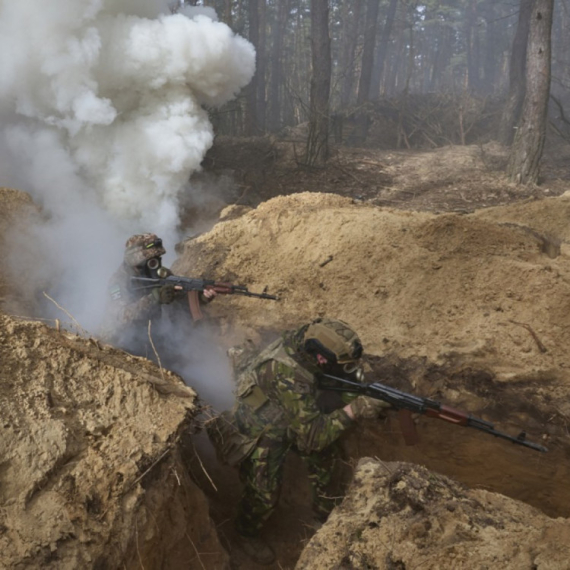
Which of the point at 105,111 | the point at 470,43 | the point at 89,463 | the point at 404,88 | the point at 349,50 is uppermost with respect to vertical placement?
the point at 470,43

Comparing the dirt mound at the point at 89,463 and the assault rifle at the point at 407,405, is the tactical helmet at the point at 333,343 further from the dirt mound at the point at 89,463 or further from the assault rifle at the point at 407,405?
the dirt mound at the point at 89,463

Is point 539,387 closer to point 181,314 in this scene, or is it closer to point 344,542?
point 344,542

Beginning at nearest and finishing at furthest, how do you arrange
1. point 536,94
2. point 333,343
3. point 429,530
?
point 429,530
point 333,343
point 536,94

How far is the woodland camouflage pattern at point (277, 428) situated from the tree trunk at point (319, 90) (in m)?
9.32

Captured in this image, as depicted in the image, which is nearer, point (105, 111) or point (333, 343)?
point (333, 343)

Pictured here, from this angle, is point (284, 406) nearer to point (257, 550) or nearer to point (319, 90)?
point (257, 550)

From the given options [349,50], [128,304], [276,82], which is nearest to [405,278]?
[128,304]

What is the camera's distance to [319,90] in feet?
42.8

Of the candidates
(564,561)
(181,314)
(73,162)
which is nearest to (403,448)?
(564,561)

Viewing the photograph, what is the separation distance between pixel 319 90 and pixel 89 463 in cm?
1215

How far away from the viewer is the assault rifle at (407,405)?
351 centimetres

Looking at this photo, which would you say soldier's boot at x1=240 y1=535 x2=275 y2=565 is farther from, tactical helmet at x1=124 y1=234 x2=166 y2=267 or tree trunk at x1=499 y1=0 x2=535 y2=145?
tree trunk at x1=499 y1=0 x2=535 y2=145

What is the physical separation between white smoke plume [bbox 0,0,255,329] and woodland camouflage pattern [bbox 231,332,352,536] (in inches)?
255

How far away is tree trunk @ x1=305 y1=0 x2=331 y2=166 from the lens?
12602 mm
